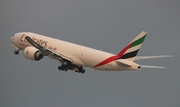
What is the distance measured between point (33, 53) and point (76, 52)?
23.9 ft

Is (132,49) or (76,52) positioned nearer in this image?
(132,49)

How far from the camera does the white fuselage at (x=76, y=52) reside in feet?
→ 272

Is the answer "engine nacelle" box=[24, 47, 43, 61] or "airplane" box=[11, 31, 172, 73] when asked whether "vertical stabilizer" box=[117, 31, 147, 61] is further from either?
"engine nacelle" box=[24, 47, 43, 61]

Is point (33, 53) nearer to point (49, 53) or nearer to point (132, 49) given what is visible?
point (49, 53)

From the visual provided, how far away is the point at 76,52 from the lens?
8888cm

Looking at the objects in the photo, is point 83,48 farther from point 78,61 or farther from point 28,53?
point 28,53

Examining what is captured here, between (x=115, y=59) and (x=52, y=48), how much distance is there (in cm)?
1421

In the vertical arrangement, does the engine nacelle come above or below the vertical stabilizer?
above

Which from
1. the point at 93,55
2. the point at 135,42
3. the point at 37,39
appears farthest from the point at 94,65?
the point at 37,39

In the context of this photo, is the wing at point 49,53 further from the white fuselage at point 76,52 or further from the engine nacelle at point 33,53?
the engine nacelle at point 33,53

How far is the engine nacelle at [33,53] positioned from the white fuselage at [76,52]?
2.16m

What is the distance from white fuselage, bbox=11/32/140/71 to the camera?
8300 cm

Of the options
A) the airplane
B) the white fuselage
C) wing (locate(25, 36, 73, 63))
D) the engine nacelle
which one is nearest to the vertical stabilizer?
the airplane

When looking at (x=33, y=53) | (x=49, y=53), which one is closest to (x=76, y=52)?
(x=49, y=53)
